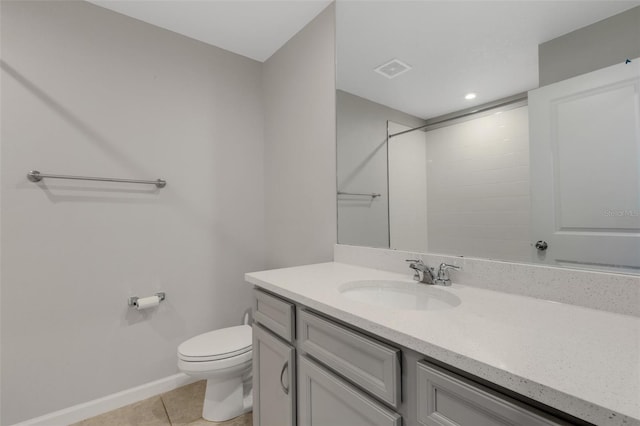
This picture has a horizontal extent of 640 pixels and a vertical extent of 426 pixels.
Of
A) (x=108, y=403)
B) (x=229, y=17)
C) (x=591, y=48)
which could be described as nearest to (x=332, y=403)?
(x=591, y=48)

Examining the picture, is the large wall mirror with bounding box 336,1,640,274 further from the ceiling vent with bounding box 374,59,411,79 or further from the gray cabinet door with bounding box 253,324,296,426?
the gray cabinet door with bounding box 253,324,296,426

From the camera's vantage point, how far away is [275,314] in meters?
1.16

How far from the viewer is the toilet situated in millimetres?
1503

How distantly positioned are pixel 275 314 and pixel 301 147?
3.81 feet

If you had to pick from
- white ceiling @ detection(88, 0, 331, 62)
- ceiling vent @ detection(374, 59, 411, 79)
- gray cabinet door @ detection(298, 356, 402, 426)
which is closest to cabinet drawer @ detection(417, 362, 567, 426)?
gray cabinet door @ detection(298, 356, 402, 426)

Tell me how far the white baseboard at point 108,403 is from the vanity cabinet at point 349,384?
0.91m

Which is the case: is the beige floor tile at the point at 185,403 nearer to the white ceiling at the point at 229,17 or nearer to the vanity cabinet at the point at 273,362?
the vanity cabinet at the point at 273,362

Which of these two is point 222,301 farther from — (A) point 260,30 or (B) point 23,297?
(A) point 260,30

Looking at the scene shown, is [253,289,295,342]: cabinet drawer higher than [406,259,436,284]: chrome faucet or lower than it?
lower

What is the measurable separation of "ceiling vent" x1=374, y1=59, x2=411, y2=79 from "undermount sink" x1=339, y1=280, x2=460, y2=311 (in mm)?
1015

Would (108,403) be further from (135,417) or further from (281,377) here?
(281,377)

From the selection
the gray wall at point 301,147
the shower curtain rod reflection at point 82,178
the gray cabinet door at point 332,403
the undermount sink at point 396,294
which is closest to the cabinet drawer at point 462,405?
the gray cabinet door at point 332,403

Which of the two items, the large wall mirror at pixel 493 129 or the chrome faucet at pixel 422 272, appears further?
the chrome faucet at pixel 422 272

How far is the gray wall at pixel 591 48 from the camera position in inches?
31.0
